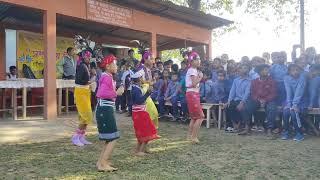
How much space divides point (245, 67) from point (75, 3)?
5.07m

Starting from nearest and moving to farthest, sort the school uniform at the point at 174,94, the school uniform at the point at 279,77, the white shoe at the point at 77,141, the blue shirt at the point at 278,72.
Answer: the white shoe at the point at 77,141 → the school uniform at the point at 279,77 → the blue shirt at the point at 278,72 → the school uniform at the point at 174,94

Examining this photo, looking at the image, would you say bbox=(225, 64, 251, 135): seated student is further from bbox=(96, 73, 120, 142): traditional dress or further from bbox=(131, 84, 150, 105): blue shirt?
bbox=(96, 73, 120, 142): traditional dress

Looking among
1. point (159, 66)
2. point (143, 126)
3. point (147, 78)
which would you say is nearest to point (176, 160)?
point (143, 126)

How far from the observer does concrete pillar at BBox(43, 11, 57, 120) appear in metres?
10.3

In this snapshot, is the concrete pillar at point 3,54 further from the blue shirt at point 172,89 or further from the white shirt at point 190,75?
the white shirt at point 190,75

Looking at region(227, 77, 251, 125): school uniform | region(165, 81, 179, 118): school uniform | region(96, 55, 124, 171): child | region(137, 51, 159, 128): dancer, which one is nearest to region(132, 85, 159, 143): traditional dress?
region(137, 51, 159, 128): dancer

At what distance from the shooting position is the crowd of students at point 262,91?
8.67 m

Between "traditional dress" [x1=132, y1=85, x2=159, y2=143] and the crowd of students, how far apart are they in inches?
39.4

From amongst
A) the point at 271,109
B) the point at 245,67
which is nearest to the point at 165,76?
the point at 245,67

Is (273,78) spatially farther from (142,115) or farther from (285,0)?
(285,0)

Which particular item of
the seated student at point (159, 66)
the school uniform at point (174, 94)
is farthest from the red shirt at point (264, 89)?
the seated student at point (159, 66)

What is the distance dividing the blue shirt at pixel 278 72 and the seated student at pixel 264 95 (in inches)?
8.2

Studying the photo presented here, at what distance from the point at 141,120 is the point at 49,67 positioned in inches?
184

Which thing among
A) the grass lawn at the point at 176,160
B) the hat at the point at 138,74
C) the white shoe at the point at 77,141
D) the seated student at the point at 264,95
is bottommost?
the grass lawn at the point at 176,160
